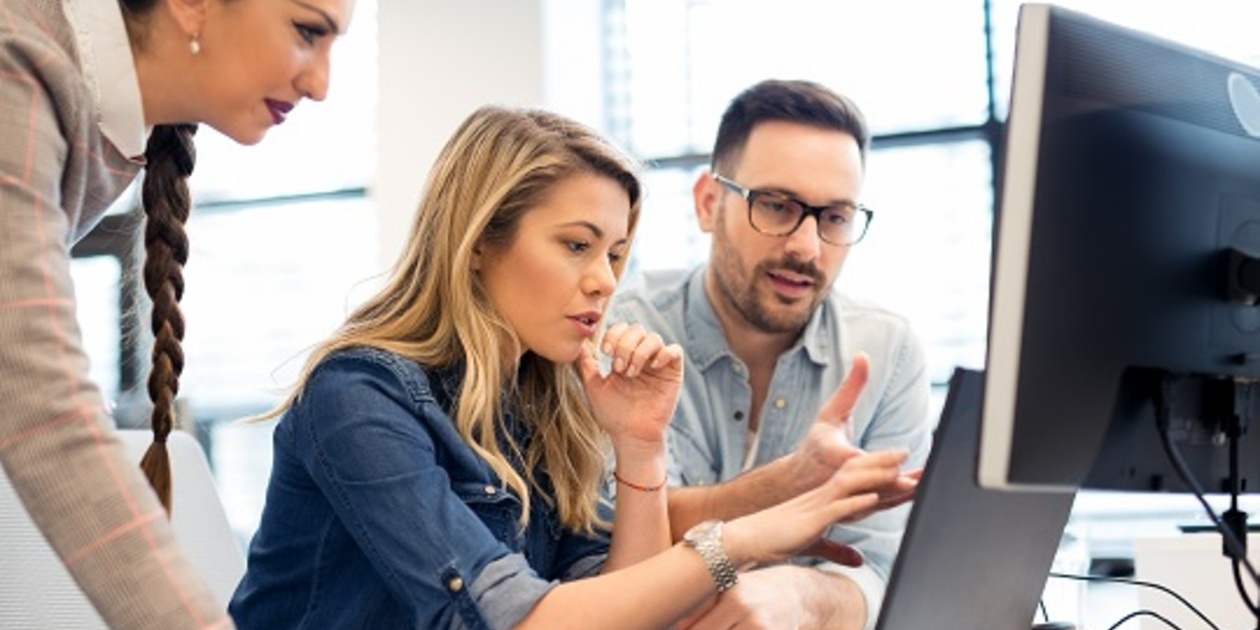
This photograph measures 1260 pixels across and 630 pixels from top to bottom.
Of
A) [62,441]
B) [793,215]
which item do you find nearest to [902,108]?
[793,215]

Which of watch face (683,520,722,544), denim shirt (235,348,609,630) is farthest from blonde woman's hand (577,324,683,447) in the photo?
watch face (683,520,722,544)

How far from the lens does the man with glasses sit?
2.32 metres

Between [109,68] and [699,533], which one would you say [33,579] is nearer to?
[109,68]

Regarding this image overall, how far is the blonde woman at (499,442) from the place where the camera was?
146 centimetres

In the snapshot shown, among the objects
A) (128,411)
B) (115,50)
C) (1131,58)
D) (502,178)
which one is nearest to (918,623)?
(1131,58)

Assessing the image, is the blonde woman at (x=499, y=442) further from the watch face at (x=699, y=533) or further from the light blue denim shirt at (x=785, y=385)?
the light blue denim shirt at (x=785, y=385)

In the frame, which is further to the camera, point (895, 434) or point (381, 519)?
point (895, 434)

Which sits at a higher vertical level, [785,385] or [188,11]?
[188,11]

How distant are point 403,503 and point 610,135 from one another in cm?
222

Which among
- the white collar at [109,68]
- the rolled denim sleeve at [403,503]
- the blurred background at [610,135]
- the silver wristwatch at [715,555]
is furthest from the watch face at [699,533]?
the blurred background at [610,135]

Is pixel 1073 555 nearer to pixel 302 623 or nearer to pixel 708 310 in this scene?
pixel 708 310

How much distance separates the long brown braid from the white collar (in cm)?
18

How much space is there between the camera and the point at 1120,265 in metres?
1.14

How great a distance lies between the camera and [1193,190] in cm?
118
